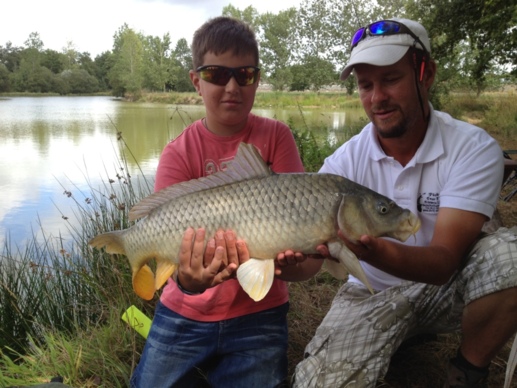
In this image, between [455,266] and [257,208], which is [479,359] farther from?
[257,208]

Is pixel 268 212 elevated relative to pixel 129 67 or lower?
lower

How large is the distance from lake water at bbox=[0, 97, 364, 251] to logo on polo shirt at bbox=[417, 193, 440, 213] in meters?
1.80

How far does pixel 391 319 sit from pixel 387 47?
0.82 m

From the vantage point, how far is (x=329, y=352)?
1.30 meters

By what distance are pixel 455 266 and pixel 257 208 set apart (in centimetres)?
56

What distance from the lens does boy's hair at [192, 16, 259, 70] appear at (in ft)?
4.79

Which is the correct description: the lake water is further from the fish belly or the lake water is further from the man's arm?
the man's arm

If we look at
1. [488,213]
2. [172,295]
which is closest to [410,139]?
[488,213]

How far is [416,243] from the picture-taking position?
1.35 meters

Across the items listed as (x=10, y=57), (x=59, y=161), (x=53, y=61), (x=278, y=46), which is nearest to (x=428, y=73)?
(x=59, y=161)

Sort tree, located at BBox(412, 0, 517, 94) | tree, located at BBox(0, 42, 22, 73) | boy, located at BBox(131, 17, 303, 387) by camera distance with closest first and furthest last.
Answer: boy, located at BBox(131, 17, 303, 387)
tree, located at BBox(412, 0, 517, 94)
tree, located at BBox(0, 42, 22, 73)

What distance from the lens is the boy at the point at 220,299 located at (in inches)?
54.5

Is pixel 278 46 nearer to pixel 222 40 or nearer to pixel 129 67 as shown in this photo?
pixel 129 67

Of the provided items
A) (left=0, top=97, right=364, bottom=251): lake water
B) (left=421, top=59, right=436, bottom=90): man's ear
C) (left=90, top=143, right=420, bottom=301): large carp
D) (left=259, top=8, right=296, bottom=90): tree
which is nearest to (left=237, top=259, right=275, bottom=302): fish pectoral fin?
(left=90, top=143, right=420, bottom=301): large carp
